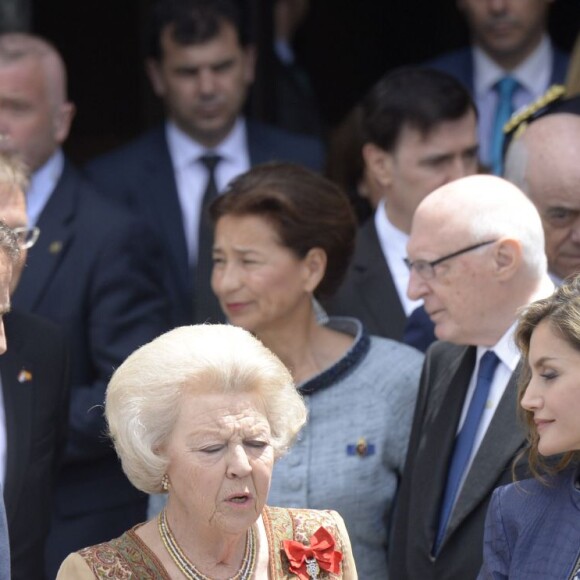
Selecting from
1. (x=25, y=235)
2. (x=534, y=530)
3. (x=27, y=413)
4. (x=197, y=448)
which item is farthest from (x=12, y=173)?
(x=534, y=530)

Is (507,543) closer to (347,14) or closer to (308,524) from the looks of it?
(308,524)

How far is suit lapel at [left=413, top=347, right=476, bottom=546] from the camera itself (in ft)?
13.3

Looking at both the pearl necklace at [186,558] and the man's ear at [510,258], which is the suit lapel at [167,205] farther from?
the pearl necklace at [186,558]

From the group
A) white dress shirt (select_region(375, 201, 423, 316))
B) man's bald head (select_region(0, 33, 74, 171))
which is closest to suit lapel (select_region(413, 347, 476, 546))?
white dress shirt (select_region(375, 201, 423, 316))

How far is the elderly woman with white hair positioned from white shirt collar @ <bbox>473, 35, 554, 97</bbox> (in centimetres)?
329

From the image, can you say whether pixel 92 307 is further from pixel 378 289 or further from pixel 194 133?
pixel 194 133

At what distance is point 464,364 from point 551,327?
0.80 meters

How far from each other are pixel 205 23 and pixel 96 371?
174cm

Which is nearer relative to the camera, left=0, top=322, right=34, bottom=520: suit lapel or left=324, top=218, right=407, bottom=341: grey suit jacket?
left=0, top=322, right=34, bottom=520: suit lapel

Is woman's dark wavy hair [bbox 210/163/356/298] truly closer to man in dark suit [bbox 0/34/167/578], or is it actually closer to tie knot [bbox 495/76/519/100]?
man in dark suit [bbox 0/34/167/578]

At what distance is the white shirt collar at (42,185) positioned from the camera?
5.49 m

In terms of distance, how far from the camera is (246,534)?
351 centimetres

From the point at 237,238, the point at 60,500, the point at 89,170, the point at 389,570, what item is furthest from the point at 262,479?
the point at 89,170

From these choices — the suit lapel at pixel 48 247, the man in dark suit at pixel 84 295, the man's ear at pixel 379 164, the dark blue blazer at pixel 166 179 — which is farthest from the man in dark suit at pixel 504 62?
the suit lapel at pixel 48 247
